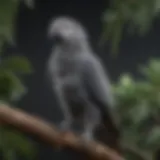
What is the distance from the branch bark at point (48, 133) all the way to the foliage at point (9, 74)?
2 centimetres

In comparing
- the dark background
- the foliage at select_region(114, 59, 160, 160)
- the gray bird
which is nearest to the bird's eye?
the gray bird

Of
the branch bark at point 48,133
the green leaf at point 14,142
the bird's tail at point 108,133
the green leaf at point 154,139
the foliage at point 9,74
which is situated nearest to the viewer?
the foliage at point 9,74

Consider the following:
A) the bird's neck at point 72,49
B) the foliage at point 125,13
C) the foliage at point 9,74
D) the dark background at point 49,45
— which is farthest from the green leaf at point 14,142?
the dark background at point 49,45

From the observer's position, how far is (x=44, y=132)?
116 centimetres

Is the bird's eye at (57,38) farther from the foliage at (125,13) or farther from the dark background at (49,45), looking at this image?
the dark background at (49,45)

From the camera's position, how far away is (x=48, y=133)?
3.83ft

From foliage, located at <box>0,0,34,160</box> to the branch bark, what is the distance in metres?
0.02

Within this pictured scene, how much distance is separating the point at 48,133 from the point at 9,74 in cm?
25

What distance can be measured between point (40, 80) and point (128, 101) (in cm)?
94

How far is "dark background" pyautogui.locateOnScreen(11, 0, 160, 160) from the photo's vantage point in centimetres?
225

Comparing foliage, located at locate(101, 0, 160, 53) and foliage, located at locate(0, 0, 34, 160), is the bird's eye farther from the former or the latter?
foliage, located at locate(101, 0, 160, 53)

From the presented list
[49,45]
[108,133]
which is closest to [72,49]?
[108,133]

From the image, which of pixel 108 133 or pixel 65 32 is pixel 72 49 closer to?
pixel 65 32

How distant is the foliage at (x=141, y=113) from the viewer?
1304 mm
